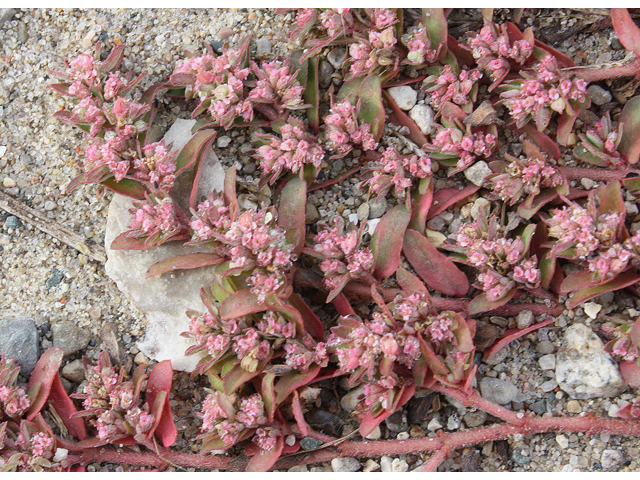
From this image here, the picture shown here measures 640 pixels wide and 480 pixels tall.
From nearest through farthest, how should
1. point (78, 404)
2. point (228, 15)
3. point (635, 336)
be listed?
1. point (635, 336)
2. point (78, 404)
3. point (228, 15)

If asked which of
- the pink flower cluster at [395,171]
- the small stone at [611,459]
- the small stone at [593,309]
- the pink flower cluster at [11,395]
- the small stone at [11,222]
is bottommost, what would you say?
the small stone at [611,459]

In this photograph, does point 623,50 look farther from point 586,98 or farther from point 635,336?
point 635,336

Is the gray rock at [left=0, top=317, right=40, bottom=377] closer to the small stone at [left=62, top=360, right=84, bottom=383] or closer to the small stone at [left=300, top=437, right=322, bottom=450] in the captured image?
the small stone at [left=62, top=360, right=84, bottom=383]

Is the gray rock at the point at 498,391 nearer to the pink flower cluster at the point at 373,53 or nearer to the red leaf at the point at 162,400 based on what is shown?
the red leaf at the point at 162,400

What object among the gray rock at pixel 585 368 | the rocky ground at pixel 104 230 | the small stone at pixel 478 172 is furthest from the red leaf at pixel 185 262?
the gray rock at pixel 585 368

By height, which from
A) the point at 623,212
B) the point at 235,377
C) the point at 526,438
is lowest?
the point at 526,438

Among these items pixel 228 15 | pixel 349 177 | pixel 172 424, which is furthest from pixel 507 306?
pixel 228 15
